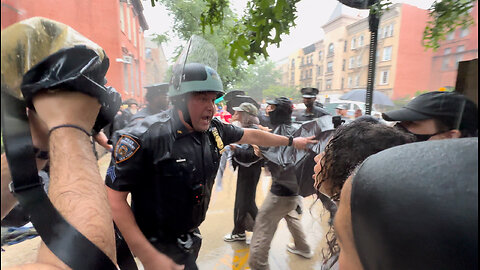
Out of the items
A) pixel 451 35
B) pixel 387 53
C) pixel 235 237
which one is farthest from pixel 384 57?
pixel 235 237

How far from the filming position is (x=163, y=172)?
1104 millimetres

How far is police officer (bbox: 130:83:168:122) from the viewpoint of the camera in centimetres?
76

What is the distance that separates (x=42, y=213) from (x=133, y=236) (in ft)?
2.48

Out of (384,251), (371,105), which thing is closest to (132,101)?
(384,251)

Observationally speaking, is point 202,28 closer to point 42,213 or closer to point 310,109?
point 42,213

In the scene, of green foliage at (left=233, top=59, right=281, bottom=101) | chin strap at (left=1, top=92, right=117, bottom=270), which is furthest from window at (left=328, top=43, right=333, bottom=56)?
chin strap at (left=1, top=92, right=117, bottom=270)

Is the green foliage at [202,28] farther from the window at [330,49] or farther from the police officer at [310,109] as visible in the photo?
the police officer at [310,109]

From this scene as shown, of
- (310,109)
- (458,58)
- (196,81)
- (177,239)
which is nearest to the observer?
(458,58)

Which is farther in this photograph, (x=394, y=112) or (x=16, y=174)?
(x=394, y=112)

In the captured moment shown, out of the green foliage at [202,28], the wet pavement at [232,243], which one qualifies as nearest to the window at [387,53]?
the green foliage at [202,28]

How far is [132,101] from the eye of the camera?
761mm

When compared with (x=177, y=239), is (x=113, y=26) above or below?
above

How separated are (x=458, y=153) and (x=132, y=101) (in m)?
0.79

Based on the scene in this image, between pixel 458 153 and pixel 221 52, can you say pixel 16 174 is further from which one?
pixel 458 153
